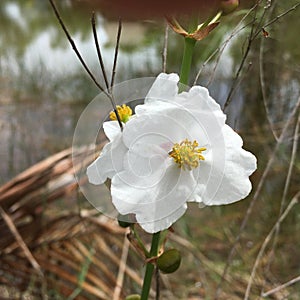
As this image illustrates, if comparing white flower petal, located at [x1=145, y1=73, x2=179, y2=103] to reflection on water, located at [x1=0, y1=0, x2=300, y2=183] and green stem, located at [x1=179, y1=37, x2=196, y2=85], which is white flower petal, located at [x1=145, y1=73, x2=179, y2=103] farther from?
reflection on water, located at [x1=0, y1=0, x2=300, y2=183]

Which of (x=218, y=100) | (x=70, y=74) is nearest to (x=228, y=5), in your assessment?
(x=218, y=100)

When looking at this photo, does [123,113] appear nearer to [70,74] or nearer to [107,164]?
[107,164]

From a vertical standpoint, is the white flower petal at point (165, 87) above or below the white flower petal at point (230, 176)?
above

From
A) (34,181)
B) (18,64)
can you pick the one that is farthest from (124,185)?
(18,64)

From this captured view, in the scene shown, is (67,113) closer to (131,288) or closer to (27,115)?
(27,115)

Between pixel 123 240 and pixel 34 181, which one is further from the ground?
pixel 34 181

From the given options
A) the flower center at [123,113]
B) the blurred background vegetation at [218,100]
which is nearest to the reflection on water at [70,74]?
the blurred background vegetation at [218,100]

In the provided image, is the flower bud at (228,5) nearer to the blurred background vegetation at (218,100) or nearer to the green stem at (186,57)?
Result: the green stem at (186,57)
